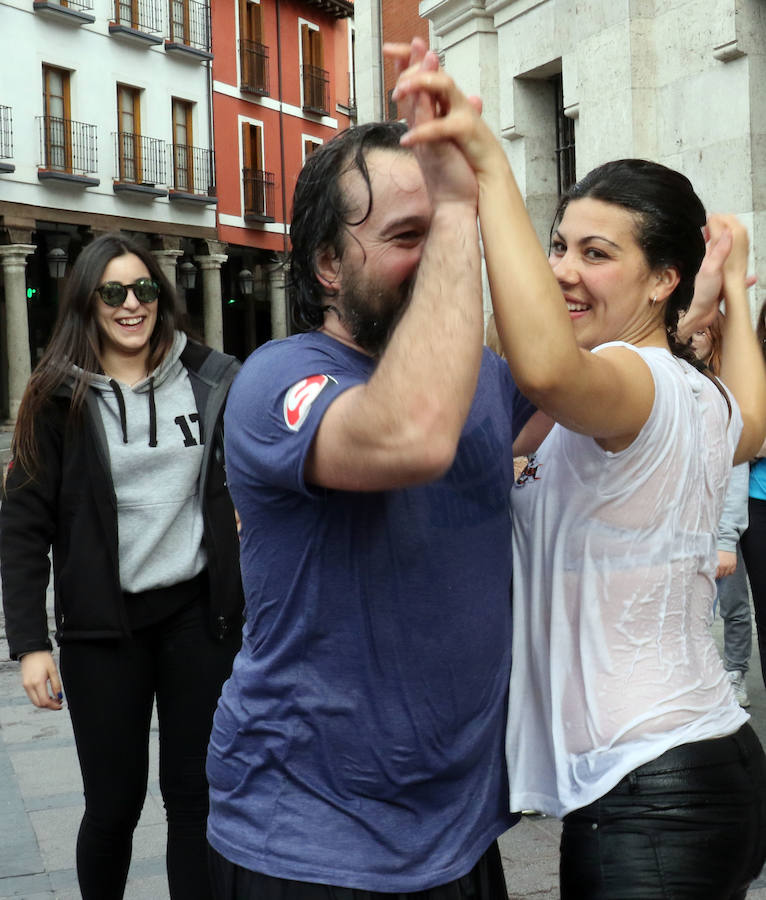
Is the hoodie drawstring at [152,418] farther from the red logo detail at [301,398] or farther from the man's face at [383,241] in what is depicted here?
the red logo detail at [301,398]

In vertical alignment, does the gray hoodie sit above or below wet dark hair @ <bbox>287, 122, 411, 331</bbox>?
below

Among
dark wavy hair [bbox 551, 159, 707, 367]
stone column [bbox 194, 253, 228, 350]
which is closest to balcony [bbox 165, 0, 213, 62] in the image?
stone column [bbox 194, 253, 228, 350]

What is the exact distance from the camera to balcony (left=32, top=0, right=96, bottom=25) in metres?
26.8

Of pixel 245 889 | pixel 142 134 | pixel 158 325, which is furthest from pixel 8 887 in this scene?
pixel 142 134

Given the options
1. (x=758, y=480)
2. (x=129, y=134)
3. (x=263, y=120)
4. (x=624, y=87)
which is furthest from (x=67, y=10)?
(x=758, y=480)

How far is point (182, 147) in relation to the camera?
31.4 m

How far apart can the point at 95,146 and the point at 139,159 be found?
1374 millimetres

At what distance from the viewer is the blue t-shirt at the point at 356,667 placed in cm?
180

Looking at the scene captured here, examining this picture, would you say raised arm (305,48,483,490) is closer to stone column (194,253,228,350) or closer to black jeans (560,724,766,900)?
black jeans (560,724,766,900)

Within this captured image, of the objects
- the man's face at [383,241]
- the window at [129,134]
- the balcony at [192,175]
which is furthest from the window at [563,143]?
the balcony at [192,175]

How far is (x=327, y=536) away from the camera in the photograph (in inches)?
70.8

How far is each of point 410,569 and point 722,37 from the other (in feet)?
23.7

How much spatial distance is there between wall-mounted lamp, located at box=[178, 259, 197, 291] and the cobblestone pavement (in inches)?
1052

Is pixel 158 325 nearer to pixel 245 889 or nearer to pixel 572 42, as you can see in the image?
pixel 245 889
